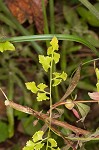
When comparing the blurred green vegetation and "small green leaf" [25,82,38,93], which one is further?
the blurred green vegetation

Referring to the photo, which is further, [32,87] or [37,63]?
[37,63]

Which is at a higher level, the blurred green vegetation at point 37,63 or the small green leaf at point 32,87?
the blurred green vegetation at point 37,63

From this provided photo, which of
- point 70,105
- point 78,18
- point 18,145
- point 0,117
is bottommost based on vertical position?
point 70,105

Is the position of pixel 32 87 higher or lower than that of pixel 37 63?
lower

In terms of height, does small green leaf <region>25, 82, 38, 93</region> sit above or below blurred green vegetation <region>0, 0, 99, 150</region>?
below

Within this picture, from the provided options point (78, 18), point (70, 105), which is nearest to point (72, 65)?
point (78, 18)

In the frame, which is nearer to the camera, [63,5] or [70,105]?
[70,105]

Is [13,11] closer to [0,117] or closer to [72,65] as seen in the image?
[72,65]

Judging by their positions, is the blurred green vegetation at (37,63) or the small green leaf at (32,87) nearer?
the small green leaf at (32,87)
